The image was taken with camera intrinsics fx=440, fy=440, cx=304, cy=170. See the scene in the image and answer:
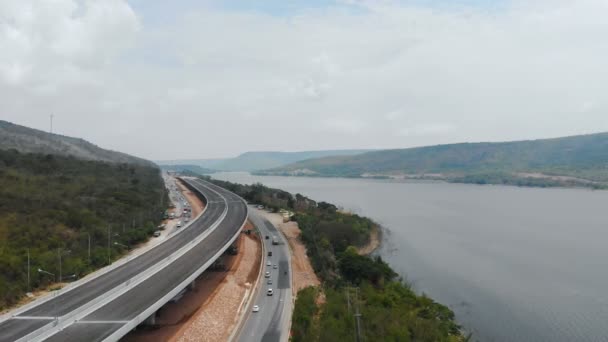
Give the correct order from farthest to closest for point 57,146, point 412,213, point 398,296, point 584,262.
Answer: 1. point 57,146
2. point 412,213
3. point 584,262
4. point 398,296

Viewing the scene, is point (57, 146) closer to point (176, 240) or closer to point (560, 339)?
point (176, 240)

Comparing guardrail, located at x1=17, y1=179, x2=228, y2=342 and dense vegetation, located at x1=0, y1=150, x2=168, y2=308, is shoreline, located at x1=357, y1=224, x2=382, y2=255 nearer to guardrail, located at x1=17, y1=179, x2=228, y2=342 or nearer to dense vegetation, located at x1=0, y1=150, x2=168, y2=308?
guardrail, located at x1=17, y1=179, x2=228, y2=342

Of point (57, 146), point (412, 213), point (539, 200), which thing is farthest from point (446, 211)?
point (57, 146)

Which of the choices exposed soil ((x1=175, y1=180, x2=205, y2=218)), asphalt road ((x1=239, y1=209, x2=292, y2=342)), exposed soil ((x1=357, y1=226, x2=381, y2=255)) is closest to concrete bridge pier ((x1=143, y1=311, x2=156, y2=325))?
asphalt road ((x1=239, y1=209, x2=292, y2=342))

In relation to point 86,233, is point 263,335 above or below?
below

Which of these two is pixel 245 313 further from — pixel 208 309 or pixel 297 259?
pixel 297 259

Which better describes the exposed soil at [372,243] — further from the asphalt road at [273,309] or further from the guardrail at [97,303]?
the guardrail at [97,303]
